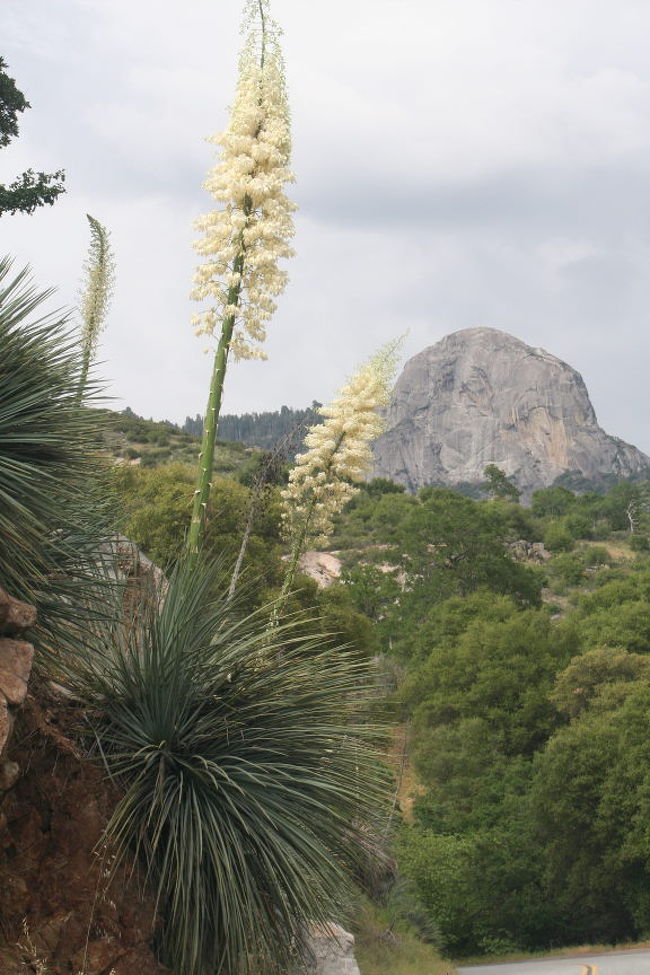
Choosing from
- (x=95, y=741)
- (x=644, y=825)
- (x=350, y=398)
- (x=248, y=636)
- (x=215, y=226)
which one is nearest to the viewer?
(x=95, y=741)

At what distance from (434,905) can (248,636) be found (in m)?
20.7

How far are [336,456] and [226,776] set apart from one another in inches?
150

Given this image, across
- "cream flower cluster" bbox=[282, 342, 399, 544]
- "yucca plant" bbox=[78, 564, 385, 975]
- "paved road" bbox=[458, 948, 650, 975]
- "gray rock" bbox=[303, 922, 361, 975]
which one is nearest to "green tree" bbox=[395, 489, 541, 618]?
"paved road" bbox=[458, 948, 650, 975]

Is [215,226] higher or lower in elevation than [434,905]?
higher

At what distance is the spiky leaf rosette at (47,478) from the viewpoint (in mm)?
5332

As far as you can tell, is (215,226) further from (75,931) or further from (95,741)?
(75,931)

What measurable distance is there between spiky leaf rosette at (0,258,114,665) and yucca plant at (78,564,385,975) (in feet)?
1.26

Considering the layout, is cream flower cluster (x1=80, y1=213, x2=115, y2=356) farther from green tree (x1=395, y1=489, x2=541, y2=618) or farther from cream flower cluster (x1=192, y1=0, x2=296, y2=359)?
green tree (x1=395, y1=489, x2=541, y2=618)

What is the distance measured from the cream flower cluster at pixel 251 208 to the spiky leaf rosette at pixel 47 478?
67.6 inches

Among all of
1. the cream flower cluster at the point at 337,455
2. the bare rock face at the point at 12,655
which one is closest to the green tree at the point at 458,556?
the cream flower cluster at the point at 337,455

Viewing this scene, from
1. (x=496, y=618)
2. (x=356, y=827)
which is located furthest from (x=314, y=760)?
(x=496, y=618)

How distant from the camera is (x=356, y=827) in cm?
655

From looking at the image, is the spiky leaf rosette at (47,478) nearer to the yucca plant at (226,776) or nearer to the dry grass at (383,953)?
the yucca plant at (226,776)

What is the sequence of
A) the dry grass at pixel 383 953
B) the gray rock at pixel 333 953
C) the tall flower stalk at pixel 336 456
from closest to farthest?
the gray rock at pixel 333 953 < the tall flower stalk at pixel 336 456 < the dry grass at pixel 383 953
